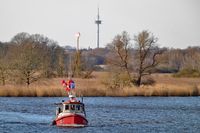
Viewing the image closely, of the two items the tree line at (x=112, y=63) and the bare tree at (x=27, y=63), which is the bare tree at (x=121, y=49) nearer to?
Answer: the tree line at (x=112, y=63)

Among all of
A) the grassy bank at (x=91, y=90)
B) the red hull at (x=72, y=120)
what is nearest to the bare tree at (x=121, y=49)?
the grassy bank at (x=91, y=90)

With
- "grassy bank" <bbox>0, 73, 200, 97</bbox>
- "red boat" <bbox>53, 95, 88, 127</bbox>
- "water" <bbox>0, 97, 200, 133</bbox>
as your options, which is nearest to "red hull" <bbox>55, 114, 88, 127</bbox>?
"red boat" <bbox>53, 95, 88, 127</bbox>

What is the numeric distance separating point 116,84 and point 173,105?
15.4 m

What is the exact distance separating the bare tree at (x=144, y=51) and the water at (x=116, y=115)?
13.4 m

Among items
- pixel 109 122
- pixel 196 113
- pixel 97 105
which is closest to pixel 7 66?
pixel 97 105

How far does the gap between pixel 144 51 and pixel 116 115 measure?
144 ft

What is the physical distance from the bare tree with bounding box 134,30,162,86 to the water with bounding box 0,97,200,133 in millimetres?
13364

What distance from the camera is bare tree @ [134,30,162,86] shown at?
107375 millimetres

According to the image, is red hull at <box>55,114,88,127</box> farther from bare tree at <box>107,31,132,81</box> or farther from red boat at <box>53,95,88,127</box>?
bare tree at <box>107,31,132,81</box>

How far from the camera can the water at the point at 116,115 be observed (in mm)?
51909

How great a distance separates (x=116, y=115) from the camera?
65562 mm

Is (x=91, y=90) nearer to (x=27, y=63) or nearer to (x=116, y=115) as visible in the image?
(x=27, y=63)

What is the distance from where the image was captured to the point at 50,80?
344 feet

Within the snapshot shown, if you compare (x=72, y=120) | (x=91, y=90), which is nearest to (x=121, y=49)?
(x=91, y=90)
